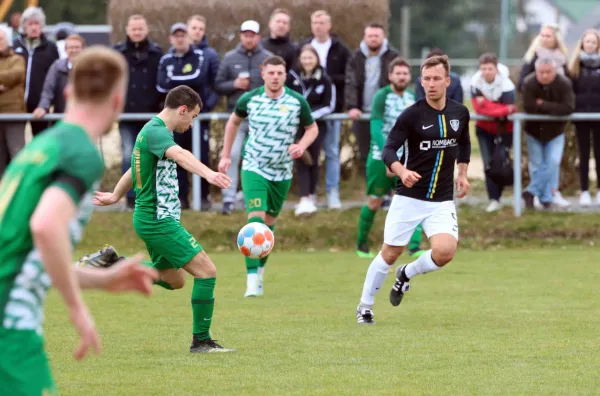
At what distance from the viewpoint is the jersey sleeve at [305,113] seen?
1142 centimetres

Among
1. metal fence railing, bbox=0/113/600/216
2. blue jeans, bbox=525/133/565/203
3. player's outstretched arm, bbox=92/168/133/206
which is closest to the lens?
player's outstretched arm, bbox=92/168/133/206

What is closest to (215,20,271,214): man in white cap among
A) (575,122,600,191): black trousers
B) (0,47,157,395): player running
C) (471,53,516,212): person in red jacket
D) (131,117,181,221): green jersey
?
(471,53,516,212): person in red jacket

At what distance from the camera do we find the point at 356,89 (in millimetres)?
15242

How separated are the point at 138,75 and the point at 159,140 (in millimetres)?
7388

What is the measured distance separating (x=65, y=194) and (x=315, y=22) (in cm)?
1175

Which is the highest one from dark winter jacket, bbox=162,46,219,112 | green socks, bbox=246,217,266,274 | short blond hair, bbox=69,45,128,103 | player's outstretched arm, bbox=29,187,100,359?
dark winter jacket, bbox=162,46,219,112

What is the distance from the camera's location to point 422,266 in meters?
9.38

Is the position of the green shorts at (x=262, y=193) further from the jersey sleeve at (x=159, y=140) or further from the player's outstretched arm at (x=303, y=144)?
the jersey sleeve at (x=159, y=140)

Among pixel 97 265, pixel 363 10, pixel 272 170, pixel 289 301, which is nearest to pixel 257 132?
pixel 272 170

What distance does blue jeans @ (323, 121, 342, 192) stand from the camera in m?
15.4

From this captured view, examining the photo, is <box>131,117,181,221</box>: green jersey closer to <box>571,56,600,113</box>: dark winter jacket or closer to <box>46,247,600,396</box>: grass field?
<box>46,247,600,396</box>: grass field

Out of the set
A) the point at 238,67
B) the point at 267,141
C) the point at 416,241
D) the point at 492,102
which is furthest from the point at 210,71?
the point at 267,141

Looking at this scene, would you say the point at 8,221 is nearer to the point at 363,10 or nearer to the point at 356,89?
the point at 356,89

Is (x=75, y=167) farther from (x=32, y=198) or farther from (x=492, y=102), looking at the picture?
(x=492, y=102)
